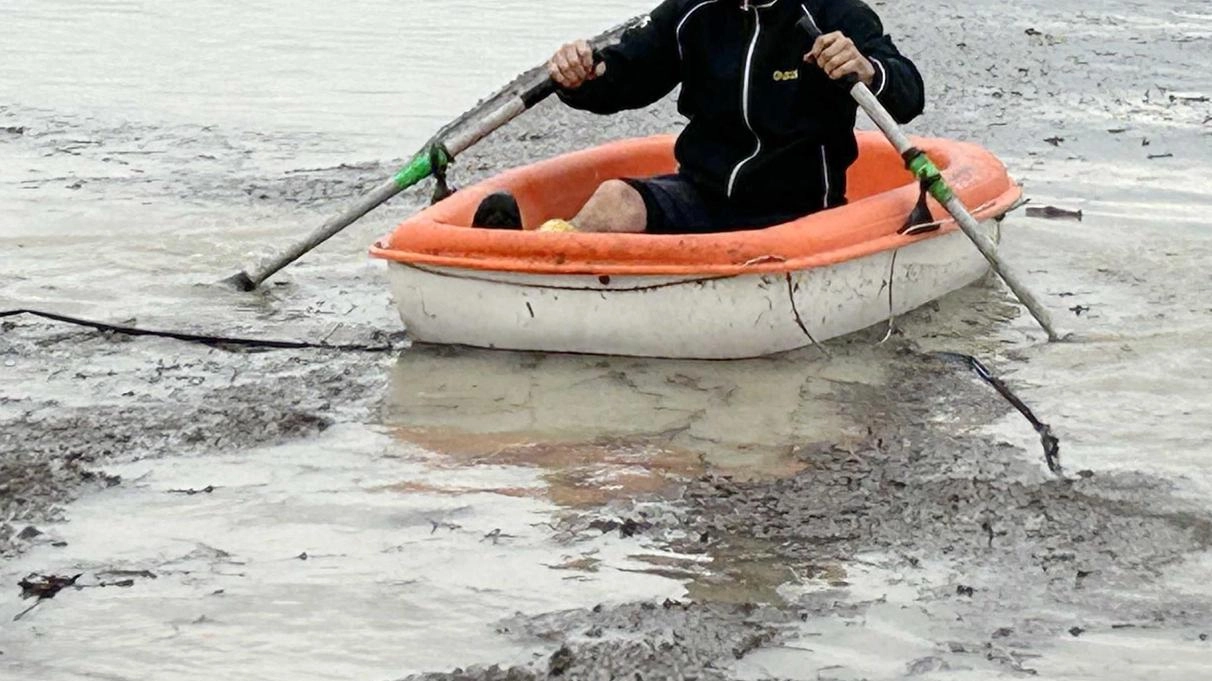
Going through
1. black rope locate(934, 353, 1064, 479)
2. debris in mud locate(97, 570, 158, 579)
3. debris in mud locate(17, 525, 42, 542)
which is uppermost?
debris in mud locate(17, 525, 42, 542)

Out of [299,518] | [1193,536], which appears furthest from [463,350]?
[1193,536]

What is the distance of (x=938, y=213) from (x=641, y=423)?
1.44 meters

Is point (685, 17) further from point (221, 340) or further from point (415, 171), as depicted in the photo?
point (221, 340)

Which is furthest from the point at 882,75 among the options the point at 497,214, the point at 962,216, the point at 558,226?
the point at 497,214

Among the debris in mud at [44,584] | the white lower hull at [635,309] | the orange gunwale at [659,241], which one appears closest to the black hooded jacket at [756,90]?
the orange gunwale at [659,241]

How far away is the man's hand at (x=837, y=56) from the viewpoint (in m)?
5.35

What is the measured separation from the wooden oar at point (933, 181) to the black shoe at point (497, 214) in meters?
1.06

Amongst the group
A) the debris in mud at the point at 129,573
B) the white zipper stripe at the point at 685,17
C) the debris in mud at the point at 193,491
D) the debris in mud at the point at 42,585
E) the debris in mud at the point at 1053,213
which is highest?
the white zipper stripe at the point at 685,17

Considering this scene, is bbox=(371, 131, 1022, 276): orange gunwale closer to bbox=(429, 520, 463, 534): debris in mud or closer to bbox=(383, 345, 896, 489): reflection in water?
bbox=(383, 345, 896, 489): reflection in water

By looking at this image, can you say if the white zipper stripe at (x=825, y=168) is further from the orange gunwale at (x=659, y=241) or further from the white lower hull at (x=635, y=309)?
the white lower hull at (x=635, y=309)

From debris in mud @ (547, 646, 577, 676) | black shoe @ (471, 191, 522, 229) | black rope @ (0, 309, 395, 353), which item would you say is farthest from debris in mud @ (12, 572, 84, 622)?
black shoe @ (471, 191, 522, 229)

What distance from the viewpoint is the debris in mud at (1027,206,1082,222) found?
736 centimetres

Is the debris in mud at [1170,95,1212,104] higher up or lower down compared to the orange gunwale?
lower down

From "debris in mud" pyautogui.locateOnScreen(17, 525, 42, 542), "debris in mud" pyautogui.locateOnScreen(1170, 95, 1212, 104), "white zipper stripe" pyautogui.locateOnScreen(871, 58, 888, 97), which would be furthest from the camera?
"debris in mud" pyautogui.locateOnScreen(1170, 95, 1212, 104)
